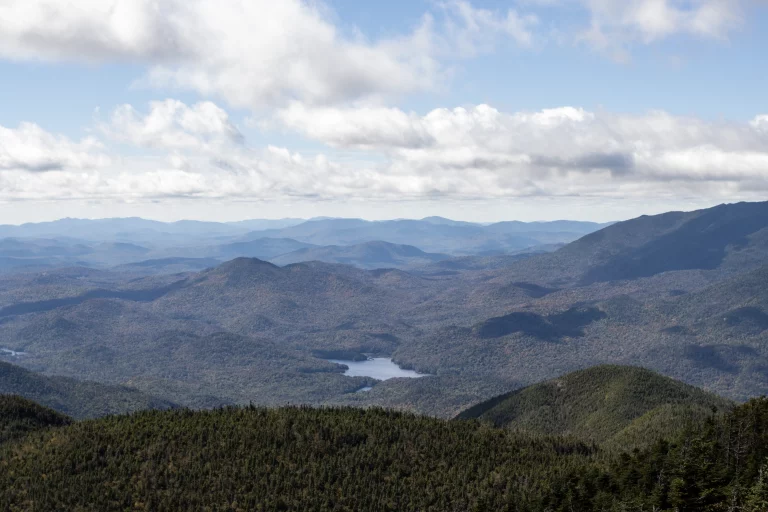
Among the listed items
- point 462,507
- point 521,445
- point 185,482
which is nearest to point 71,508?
point 185,482

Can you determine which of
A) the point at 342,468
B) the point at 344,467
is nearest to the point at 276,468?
the point at 342,468

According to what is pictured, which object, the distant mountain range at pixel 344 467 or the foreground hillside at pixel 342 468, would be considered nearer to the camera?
the foreground hillside at pixel 342 468

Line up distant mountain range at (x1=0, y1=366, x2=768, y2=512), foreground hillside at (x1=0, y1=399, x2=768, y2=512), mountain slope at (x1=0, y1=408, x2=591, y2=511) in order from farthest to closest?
mountain slope at (x1=0, y1=408, x2=591, y2=511) < distant mountain range at (x1=0, y1=366, x2=768, y2=512) < foreground hillside at (x1=0, y1=399, x2=768, y2=512)

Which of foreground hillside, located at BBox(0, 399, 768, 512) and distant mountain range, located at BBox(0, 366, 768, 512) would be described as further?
distant mountain range, located at BBox(0, 366, 768, 512)

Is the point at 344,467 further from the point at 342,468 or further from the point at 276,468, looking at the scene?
the point at 276,468

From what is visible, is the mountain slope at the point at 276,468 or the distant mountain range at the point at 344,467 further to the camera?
the mountain slope at the point at 276,468

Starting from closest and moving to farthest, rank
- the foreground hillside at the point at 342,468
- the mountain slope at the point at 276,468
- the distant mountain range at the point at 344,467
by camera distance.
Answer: the foreground hillside at the point at 342,468, the distant mountain range at the point at 344,467, the mountain slope at the point at 276,468

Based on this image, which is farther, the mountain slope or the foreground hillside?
the mountain slope

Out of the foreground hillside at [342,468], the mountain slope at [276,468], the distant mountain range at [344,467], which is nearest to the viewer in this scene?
the foreground hillside at [342,468]

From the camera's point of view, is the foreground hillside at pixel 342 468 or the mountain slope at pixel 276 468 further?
the mountain slope at pixel 276 468

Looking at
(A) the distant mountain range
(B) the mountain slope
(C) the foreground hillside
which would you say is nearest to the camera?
(C) the foreground hillside
